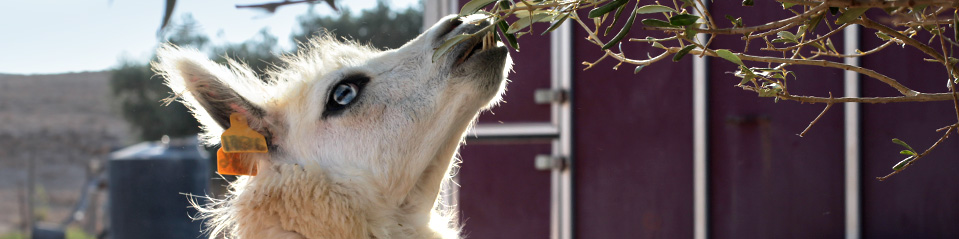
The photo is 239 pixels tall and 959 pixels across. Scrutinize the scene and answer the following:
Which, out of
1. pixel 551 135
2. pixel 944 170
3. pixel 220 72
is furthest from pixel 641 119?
pixel 220 72

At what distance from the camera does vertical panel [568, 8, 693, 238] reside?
4598 millimetres

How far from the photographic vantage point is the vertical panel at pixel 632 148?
181 inches

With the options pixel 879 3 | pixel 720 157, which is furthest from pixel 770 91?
pixel 720 157

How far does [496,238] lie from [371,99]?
2.72 m

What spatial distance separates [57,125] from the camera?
1808 centimetres

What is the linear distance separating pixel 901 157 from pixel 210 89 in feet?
11.4

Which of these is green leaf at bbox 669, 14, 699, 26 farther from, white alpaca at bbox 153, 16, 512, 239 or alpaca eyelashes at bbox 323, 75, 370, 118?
alpaca eyelashes at bbox 323, 75, 370, 118

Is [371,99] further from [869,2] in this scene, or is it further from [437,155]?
[869,2]

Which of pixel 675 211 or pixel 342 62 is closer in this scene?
pixel 342 62

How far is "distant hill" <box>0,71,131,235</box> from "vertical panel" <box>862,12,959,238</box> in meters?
15.4

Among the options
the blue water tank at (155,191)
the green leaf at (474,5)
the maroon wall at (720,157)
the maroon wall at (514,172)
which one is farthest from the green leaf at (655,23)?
the blue water tank at (155,191)

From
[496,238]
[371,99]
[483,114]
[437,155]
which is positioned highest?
[483,114]

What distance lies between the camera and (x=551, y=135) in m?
4.88

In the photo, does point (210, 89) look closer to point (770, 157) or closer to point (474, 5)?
point (474, 5)
